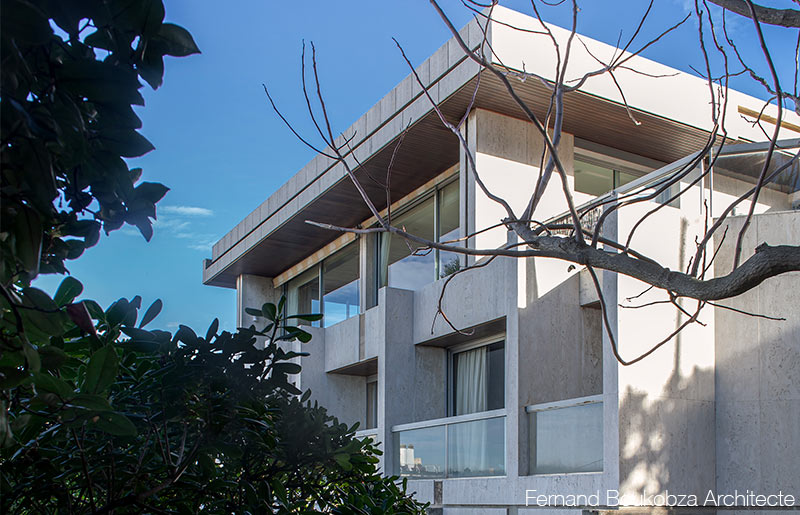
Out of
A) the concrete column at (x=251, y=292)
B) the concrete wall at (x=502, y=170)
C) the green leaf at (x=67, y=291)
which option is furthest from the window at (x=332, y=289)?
the green leaf at (x=67, y=291)

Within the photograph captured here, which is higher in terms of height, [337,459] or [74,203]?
[74,203]

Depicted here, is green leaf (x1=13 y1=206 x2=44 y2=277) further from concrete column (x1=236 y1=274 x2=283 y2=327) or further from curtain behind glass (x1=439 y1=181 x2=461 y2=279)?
concrete column (x1=236 y1=274 x2=283 y2=327)

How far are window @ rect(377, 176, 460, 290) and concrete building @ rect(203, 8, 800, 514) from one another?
0.17 ft

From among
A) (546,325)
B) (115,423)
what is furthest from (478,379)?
(115,423)

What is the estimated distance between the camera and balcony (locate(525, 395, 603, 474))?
969 centimetres

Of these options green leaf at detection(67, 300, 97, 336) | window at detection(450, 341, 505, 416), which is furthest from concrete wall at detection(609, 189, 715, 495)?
green leaf at detection(67, 300, 97, 336)

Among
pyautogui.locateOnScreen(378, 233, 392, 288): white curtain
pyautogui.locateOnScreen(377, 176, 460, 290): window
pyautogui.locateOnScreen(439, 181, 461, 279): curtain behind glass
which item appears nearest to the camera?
pyautogui.locateOnScreen(439, 181, 461, 279): curtain behind glass

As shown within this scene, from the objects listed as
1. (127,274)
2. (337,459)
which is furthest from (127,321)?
(127,274)

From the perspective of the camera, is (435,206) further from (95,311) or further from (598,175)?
(95,311)

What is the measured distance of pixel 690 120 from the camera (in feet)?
44.1

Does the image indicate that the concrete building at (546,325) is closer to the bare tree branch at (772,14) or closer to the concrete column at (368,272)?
the concrete column at (368,272)

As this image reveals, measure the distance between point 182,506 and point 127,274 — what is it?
198cm

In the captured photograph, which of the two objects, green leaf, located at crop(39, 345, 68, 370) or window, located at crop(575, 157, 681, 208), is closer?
green leaf, located at crop(39, 345, 68, 370)

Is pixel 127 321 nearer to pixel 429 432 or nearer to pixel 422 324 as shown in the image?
pixel 429 432
